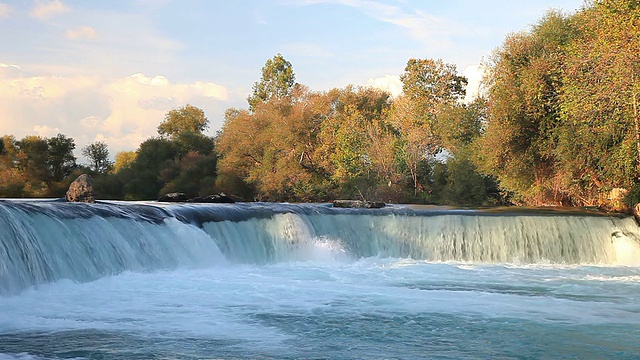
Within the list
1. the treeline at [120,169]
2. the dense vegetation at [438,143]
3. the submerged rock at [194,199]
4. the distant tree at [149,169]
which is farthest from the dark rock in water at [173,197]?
the distant tree at [149,169]

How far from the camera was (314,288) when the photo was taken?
13680 mm

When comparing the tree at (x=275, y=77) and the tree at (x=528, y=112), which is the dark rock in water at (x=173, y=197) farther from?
the tree at (x=275, y=77)

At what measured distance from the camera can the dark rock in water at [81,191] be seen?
24.4 metres

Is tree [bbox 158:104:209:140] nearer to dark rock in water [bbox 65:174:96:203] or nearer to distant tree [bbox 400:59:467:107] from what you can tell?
distant tree [bbox 400:59:467:107]

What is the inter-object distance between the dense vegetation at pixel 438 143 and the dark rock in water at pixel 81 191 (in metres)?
15.3

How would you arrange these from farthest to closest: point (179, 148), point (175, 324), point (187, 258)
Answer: point (179, 148) → point (187, 258) → point (175, 324)

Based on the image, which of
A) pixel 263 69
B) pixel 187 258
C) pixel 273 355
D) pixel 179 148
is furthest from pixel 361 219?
pixel 263 69

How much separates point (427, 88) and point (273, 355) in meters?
41.2

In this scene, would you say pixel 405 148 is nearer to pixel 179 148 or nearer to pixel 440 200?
pixel 440 200

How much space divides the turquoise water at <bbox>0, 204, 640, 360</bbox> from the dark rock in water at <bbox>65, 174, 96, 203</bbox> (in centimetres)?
807

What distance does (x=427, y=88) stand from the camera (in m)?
47.8

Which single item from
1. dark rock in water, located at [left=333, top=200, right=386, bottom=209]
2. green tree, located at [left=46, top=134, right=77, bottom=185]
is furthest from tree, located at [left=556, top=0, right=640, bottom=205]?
green tree, located at [left=46, top=134, right=77, bottom=185]

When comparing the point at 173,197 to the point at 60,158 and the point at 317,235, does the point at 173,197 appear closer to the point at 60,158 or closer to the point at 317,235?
the point at 317,235

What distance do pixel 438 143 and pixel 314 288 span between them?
86.0 feet
